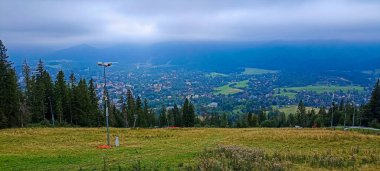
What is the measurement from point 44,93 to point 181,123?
36175 mm

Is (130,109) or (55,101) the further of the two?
(130,109)

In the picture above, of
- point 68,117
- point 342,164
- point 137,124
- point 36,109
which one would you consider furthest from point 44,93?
point 342,164

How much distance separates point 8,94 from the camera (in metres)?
52.2

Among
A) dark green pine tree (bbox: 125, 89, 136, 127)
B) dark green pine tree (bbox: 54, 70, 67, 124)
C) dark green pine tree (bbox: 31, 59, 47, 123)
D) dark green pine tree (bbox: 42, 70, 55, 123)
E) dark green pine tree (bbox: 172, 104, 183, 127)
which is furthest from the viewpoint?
dark green pine tree (bbox: 172, 104, 183, 127)

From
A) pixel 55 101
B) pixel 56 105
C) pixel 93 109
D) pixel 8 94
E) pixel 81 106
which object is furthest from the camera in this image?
pixel 93 109

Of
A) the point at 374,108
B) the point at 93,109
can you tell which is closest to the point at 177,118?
the point at 93,109

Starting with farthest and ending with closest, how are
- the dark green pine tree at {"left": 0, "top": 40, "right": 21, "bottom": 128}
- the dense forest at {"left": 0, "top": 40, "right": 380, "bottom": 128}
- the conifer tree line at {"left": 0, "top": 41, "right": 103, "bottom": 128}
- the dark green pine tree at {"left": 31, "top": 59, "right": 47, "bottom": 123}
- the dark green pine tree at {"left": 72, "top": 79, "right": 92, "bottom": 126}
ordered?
1. the dark green pine tree at {"left": 72, "top": 79, "right": 92, "bottom": 126}
2. the conifer tree line at {"left": 0, "top": 41, "right": 103, "bottom": 128}
3. the dark green pine tree at {"left": 31, "top": 59, "right": 47, "bottom": 123}
4. the dense forest at {"left": 0, "top": 40, "right": 380, "bottom": 128}
5. the dark green pine tree at {"left": 0, "top": 40, "right": 21, "bottom": 128}

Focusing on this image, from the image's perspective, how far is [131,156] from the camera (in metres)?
24.1

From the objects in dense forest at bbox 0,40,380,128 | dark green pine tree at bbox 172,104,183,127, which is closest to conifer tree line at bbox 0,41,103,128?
dense forest at bbox 0,40,380,128

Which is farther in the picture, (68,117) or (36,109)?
(68,117)

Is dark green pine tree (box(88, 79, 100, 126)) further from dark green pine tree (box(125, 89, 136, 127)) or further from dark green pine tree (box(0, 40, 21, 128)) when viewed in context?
dark green pine tree (box(0, 40, 21, 128))

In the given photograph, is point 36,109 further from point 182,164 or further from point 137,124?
point 182,164

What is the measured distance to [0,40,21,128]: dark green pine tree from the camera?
169 ft

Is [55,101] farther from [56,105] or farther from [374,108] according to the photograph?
[374,108]
